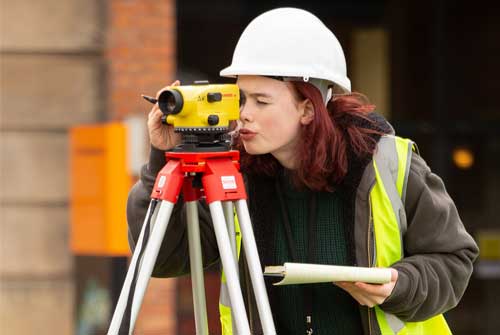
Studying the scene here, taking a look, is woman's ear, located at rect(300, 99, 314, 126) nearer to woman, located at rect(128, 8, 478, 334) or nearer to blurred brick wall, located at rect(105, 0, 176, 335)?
woman, located at rect(128, 8, 478, 334)

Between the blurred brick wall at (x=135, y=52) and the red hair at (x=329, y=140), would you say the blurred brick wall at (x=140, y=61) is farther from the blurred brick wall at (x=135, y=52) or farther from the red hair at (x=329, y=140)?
the red hair at (x=329, y=140)

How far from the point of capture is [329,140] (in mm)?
2867

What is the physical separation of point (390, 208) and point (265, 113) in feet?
1.24

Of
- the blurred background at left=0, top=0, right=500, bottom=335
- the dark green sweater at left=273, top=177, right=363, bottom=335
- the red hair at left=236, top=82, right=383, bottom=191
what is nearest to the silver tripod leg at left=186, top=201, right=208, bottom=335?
the dark green sweater at left=273, top=177, right=363, bottom=335

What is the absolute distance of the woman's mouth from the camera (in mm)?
2820

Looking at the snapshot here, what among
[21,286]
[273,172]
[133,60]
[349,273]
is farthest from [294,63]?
[21,286]

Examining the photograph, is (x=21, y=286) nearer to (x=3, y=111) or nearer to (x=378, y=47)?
(x=3, y=111)

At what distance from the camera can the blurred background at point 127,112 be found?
721 centimetres

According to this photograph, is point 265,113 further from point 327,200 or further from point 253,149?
point 327,200

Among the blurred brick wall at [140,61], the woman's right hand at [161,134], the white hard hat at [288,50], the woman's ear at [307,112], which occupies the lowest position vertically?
the blurred brick wall at [140,61]

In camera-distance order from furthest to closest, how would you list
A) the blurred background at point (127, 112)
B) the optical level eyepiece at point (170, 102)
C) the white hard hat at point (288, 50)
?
the blurred background at point (127, 112) → the white hard hat at point (288, 50) → the optical level eyepiece at point (170, 102)

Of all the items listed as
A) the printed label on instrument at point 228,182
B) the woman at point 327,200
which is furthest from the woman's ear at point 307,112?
the printed label on instrument at point 228,182

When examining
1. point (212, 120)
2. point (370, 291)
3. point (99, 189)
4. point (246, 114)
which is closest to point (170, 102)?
point (212, 120)

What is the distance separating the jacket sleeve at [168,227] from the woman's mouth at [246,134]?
0.68 feet
